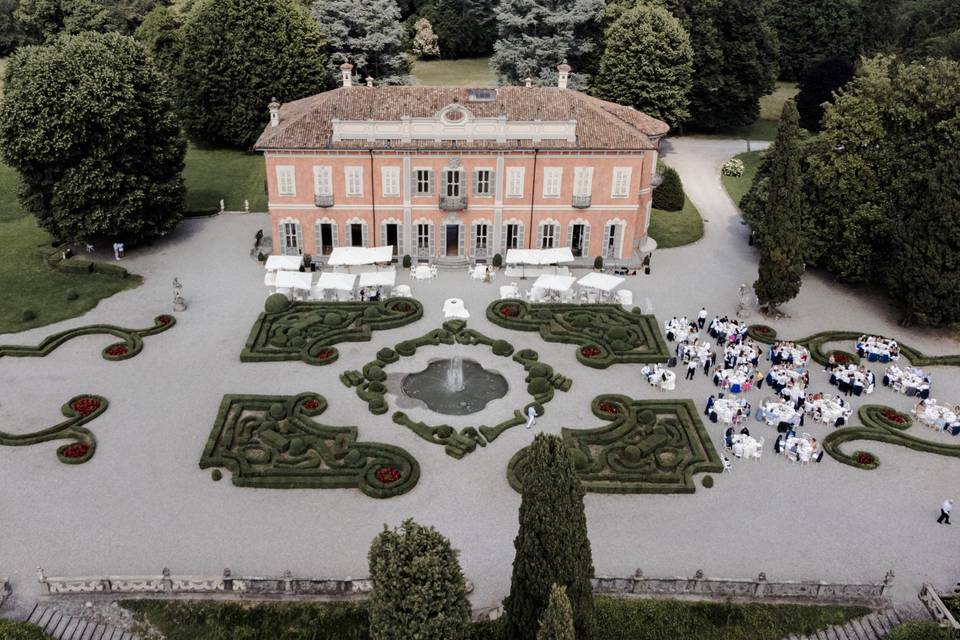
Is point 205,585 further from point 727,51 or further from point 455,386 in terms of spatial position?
point 727,51

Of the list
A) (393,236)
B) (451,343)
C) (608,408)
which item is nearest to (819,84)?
(393,236)

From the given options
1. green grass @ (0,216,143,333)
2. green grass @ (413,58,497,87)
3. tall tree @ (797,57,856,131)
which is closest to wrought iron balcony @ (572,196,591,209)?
green grass @ (0,216,143,333)

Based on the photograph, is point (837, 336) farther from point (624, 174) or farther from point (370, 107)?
point (370, 107)

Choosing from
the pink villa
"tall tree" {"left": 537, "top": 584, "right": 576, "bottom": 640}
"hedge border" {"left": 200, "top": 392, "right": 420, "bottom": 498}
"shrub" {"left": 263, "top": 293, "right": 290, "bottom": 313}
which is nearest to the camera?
"tall tree" {"left": 537, "top": 584, "right": 576, "bottom": 640}

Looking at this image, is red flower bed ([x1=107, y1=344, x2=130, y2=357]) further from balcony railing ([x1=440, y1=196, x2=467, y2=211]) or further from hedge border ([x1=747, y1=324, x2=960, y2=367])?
hedge border ([x1=747, y1=324, x2=960, y2=367])

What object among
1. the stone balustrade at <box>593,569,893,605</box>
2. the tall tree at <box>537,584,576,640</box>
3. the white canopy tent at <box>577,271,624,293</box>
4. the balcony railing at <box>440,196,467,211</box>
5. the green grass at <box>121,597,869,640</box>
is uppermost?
the tall tree at <box>537,584,576,640</box>

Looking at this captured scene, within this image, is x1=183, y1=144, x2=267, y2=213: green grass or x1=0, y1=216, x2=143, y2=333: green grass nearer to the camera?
x1=0, y1=216, x2=143, y2=333: green grass

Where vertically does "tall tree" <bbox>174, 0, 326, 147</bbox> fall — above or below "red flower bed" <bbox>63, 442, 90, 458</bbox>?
above
